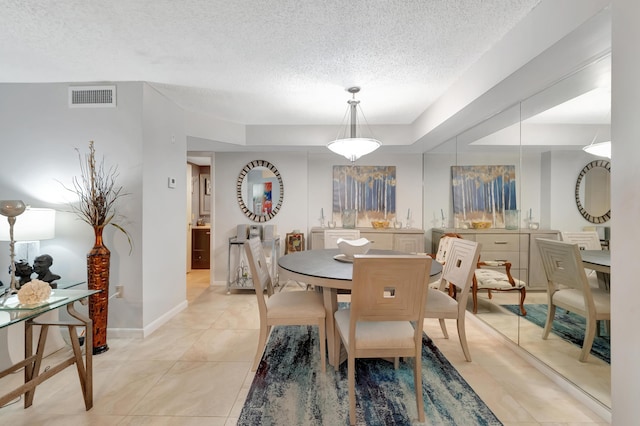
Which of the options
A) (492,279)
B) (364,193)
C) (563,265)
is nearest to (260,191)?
(364,193)

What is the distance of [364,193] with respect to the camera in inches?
199

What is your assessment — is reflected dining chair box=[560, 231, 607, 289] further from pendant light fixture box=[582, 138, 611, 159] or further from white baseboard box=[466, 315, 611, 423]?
white baseboard box=[466, 315, 611, 423]

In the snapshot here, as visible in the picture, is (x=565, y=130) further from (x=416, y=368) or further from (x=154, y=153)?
(x=154, y=153)

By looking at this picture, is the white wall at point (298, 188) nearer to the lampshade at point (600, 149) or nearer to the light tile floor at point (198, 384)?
the light tile floor at point (198, 384)

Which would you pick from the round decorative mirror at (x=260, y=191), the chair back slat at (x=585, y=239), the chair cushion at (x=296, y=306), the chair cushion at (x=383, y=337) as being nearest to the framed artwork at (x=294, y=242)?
the round decorative mirror at (x=260, y=191)

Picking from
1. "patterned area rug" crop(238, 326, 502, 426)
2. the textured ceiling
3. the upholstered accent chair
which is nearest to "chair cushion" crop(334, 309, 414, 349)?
"patterned area rug" crop(238, 326, 502, 426)

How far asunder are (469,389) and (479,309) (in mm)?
1355

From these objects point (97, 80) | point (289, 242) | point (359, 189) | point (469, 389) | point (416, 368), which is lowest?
point (469, 389)

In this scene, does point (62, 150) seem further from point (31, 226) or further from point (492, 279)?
point (492, 279)

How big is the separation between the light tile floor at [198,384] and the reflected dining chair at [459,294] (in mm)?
358

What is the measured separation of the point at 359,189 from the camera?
5.06 m

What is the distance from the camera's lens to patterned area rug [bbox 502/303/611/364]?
5.84 feet

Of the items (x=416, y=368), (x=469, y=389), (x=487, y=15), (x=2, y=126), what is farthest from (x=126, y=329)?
(x=487, y=15)

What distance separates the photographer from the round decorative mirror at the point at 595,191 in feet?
5.69
